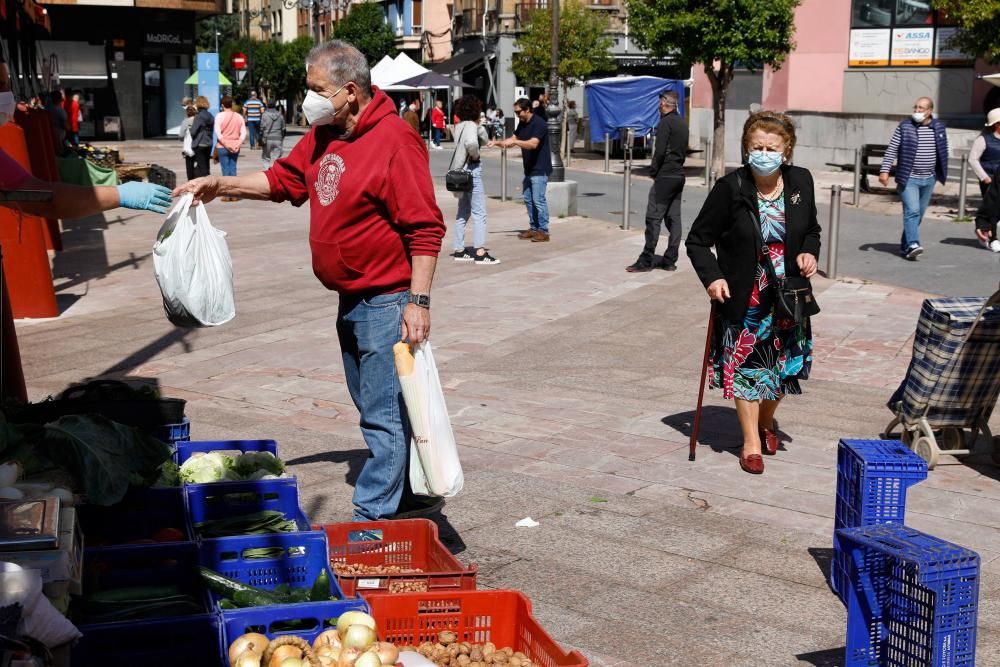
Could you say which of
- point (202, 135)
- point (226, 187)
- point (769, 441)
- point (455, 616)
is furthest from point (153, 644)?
point (202, 135)

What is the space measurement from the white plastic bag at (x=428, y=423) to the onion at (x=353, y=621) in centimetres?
111

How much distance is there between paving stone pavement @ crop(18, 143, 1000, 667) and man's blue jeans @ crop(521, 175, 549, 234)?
1770mm

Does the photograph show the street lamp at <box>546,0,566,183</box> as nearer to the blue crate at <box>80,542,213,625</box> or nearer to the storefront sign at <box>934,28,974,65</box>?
the blue crate at <box>80,542,213,625</box>

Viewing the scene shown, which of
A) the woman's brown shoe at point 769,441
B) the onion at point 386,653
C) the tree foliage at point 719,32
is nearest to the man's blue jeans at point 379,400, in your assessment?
the onion at point 386,653

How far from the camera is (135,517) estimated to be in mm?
4523

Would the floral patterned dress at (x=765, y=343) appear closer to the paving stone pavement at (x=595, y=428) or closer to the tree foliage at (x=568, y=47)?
the paving stone pavement at (x=595, y=428)

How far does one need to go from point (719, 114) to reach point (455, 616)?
2834 cm

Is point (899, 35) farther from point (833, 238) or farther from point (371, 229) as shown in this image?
point (371, 229)

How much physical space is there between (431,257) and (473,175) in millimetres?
9872

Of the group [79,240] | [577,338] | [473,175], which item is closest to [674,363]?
[577,338]

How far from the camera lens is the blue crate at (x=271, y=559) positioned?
13.5 feet

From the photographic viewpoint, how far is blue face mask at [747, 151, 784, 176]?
248 inches

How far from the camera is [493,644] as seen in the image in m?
3.83

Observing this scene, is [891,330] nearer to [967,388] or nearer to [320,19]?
[967,388]
